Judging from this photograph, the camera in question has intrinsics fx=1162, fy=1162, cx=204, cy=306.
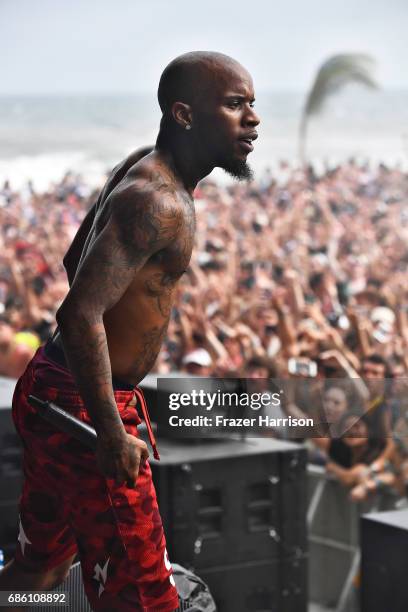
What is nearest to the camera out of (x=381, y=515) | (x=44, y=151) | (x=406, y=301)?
(x=381, y=515)

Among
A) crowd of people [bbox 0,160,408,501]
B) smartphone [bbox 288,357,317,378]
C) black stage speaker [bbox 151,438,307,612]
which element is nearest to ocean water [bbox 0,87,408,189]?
crowd of people [bbox 0,160,408,501]

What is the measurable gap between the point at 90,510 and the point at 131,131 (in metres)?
16.7

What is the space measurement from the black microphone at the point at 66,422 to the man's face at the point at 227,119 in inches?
23.2

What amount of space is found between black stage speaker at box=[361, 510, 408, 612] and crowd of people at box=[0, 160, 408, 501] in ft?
0.95

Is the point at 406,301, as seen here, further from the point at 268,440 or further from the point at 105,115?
the point at 105,115

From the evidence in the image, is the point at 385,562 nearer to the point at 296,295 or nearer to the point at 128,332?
the point at 128,332

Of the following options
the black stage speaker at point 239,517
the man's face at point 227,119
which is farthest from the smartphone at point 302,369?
the man's face at point 227,119

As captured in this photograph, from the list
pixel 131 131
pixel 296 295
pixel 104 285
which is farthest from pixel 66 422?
pixel 131 131

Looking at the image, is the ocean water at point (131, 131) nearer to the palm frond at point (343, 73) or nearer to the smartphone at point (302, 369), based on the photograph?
the palm frond at point (343, 73)

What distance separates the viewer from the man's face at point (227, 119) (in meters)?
2.31

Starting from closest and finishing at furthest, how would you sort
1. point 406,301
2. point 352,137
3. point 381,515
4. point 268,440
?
point 381,515
point 268,440
point 406,301
point 352,137

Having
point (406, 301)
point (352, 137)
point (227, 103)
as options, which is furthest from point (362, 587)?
point (352, 137)

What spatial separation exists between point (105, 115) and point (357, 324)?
13.3m

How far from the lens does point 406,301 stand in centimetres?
813
